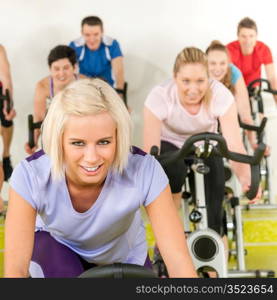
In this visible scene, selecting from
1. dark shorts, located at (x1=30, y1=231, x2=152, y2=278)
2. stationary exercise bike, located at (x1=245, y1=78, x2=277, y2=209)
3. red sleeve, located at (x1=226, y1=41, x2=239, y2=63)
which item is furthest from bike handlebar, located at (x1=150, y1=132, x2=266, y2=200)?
red sleeve, located at (x1=226, y1=41, x2=239, y2=63)

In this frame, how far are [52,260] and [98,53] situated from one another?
2.17 meters

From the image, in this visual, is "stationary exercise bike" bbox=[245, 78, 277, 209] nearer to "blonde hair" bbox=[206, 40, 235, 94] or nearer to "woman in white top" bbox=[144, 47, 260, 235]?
"blonde hair" bbox=[206, 40, 235, 94]

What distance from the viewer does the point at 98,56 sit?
3852 mm

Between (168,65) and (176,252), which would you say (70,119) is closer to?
(176,252)

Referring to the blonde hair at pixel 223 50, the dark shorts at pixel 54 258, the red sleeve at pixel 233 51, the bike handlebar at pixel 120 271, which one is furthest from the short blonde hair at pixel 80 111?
the red sleeve at pixel 233 51

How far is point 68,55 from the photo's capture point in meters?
3.63

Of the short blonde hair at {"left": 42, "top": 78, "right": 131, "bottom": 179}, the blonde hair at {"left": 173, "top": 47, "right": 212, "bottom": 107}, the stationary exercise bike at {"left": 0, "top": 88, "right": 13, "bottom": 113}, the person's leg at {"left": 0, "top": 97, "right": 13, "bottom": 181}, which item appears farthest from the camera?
the person's leg at {"left": 0, "top": 97, "right": 13, "bottom": 181}

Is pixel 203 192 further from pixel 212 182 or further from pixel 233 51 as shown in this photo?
pixel 233 51

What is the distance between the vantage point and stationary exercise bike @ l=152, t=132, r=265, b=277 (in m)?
2.20

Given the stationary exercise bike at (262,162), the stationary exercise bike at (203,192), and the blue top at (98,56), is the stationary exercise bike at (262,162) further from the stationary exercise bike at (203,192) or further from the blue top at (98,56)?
the stationary exercise bike at (203,192)

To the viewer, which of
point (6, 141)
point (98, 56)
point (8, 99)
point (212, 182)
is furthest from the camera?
point (98, 56)

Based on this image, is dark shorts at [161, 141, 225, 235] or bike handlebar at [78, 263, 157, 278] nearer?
bike handlebar at [78, 263, 157, 278]

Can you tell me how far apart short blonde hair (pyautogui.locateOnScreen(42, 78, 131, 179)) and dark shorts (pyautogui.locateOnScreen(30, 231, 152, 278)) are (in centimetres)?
25

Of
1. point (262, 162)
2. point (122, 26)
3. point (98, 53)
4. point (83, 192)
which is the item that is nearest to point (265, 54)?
point (262, 162)
